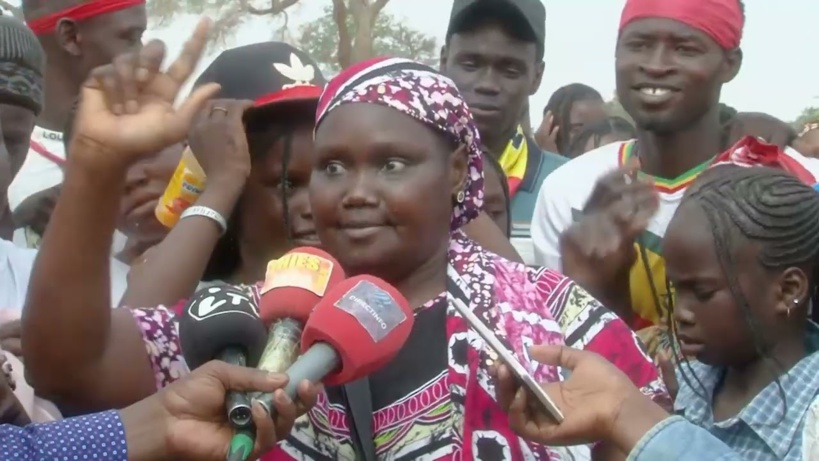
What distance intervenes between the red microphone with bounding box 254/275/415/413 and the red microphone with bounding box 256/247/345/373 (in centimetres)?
4

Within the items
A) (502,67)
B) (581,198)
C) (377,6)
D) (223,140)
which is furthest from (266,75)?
(377,6)

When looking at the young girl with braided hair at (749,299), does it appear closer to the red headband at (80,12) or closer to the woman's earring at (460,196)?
the woman's earring at (460,196)

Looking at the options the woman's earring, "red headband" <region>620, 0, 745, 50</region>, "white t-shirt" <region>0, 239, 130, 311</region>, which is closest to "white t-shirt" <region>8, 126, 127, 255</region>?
"white t-shirt" <region>0, 239, 130, 311</region>

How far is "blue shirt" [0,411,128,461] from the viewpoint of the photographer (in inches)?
86.7

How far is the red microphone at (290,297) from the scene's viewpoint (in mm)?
2045

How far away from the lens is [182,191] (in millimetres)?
3525

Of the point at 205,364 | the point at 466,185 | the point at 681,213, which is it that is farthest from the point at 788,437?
the point at 205,364

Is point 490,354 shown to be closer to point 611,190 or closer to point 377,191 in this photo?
point 377,191

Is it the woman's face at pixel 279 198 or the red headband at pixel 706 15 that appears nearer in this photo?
the woman's face at pixel 279 198

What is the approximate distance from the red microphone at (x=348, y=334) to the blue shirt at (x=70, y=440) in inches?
18.2

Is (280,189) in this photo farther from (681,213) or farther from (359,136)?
(681,213)

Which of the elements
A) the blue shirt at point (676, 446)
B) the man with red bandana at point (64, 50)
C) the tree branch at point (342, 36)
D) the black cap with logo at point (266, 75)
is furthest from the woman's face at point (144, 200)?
the tree branch at point (342, 36)

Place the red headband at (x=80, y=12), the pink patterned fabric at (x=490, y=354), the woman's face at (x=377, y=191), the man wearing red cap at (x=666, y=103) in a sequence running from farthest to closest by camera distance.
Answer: the red headband at (x=80, y=12)
the man wearing red cap at (x=666, y=103)
the woman's face at (x=377, y=191)
the pink patterned fabric at (x=490, y=354)

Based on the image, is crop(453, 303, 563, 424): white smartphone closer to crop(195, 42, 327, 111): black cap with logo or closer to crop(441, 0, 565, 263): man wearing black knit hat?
crop(195, 42, 327, 111): black cap with logo
